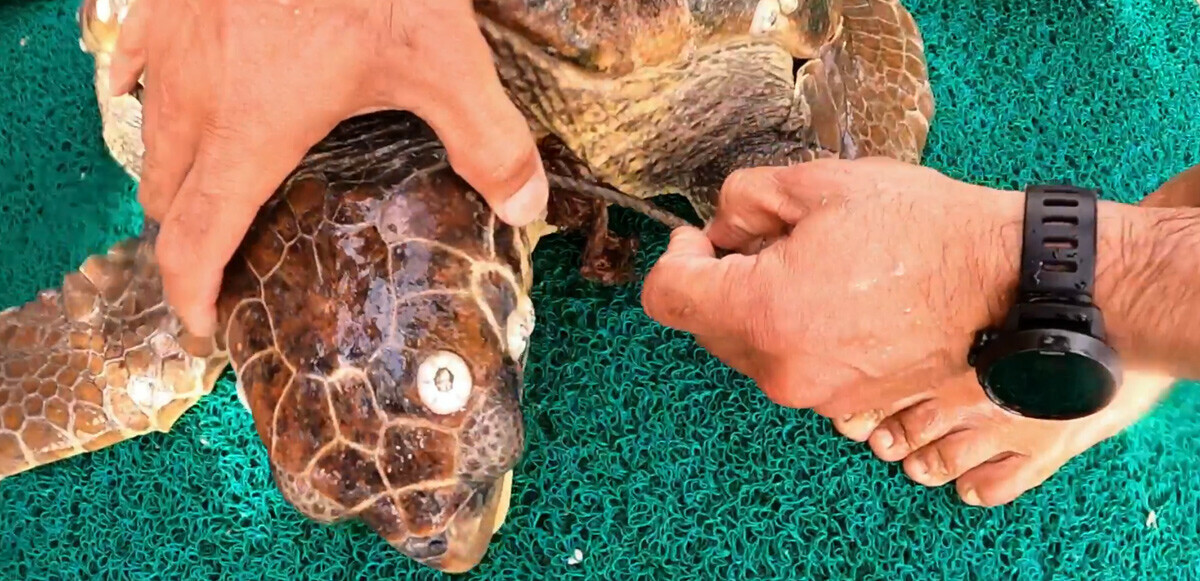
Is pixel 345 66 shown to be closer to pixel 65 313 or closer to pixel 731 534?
pixel 65 313

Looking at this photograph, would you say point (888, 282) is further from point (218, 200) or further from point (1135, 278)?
point (218, 200)

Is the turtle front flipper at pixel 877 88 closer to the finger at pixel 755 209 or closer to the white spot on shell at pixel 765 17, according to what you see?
the white spot on shell at pixel 765 17

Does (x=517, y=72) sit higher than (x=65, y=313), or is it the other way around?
(x=517, y=72)

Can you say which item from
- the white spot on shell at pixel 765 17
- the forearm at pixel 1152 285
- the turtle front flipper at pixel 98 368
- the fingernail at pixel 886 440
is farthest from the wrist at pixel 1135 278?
the turtle front flipper at pixel 98 368

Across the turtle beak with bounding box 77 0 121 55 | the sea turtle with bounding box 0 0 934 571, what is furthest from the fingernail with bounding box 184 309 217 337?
the turtle beak with bounding box 77 0 121 55

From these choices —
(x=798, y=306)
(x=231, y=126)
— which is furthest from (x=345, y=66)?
(x=798, y=306)

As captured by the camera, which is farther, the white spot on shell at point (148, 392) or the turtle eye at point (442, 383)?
the white spot on shell at point (148, 392)
